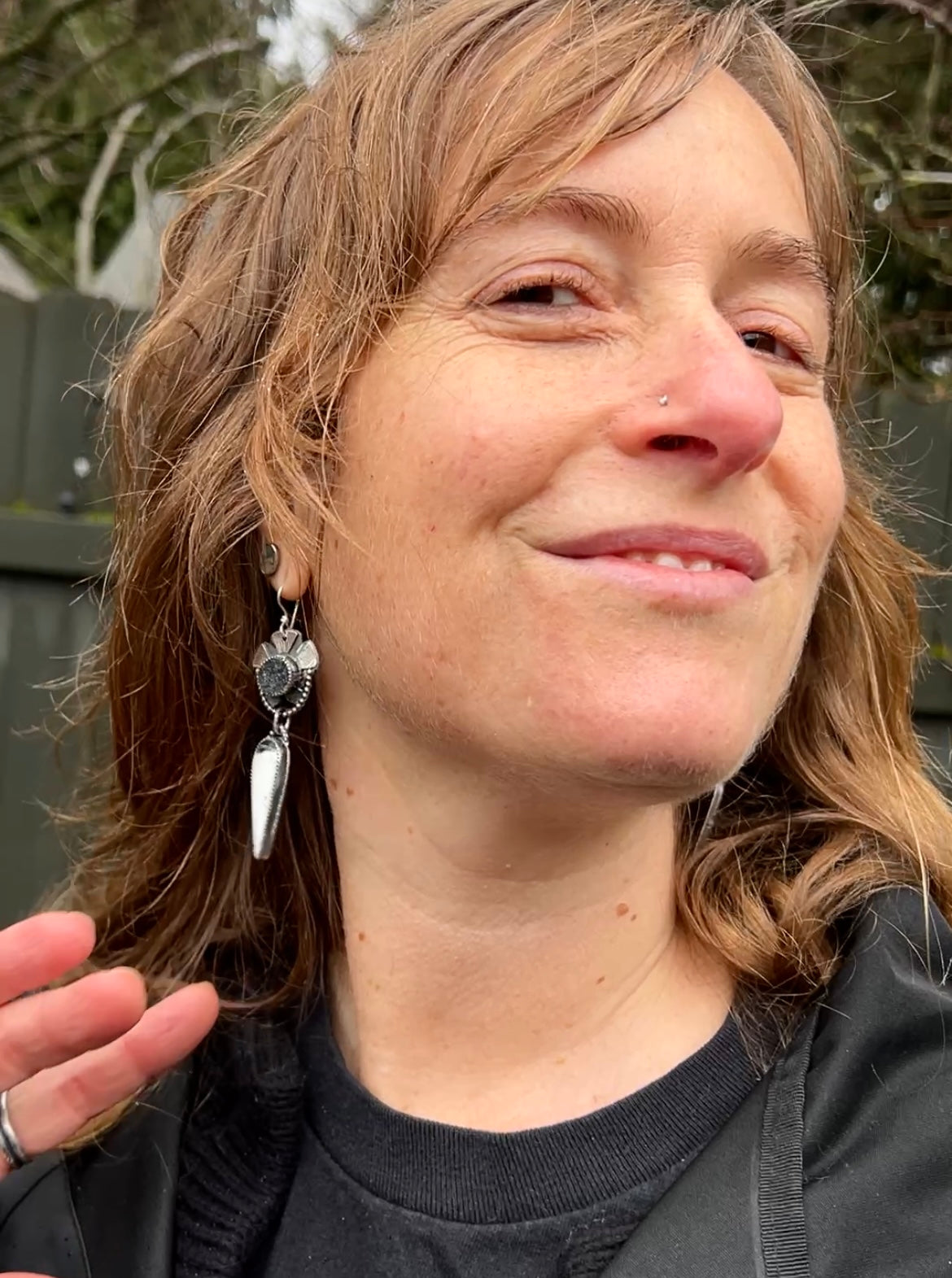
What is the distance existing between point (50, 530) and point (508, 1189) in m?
2.03

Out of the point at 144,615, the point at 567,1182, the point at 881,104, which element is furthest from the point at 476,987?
the point at 881,104

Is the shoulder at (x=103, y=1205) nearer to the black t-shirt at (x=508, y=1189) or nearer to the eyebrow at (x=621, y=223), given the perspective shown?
the black t-shirt at (x=508, y=1189)

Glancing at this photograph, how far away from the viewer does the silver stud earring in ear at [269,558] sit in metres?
1.28

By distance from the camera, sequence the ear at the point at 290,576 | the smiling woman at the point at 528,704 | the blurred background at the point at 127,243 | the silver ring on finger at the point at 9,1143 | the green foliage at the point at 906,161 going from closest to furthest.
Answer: the smiling woman at the point at 528,704 < the silver ring on finger at the point at 9,1143 < the ear at the point at 290,576 < the blurred background at the point at 127,243 < the green foliage at the point at 906,161

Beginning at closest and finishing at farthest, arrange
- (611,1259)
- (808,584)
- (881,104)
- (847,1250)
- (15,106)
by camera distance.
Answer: (847,1250), (611,1259), (808,584), (881,104), (15,106)

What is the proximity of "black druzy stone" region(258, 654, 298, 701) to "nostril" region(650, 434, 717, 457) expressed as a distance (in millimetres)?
559

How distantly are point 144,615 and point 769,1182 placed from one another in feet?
3.58

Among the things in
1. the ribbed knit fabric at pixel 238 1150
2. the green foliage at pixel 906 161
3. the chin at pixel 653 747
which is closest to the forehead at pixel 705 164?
the chin at pixel 653 747

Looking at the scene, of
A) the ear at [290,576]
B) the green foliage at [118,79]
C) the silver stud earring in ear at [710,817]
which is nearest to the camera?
the ear at [290,576]

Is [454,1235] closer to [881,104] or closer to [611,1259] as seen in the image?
[611,1259]

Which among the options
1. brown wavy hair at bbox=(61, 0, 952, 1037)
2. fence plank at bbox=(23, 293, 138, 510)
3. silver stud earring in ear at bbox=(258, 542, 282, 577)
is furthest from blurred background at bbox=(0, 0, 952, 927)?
silver stud earring in ear at bbox=(258, 542, 282, 577)

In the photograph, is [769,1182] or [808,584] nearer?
[769,1182]

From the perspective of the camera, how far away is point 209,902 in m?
1.61

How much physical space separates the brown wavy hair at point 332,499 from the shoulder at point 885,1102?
3.1 inches
